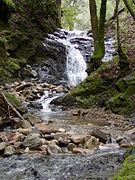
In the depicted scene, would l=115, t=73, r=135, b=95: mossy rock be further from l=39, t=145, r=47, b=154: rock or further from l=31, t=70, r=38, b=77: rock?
l=31, t=70, r=38, b=77: rock

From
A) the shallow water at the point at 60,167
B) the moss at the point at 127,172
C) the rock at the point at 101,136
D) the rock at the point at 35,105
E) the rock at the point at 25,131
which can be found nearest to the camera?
the moss at the point at 127,172

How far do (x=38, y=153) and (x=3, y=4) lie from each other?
12.9 metres

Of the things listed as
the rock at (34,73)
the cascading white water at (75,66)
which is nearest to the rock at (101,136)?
the rock at (34,73)

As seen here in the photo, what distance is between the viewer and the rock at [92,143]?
6.42 m

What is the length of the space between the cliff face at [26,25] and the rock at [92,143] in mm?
10470

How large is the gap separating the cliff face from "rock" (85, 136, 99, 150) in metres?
10.5

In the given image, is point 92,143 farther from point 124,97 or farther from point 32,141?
point 124,97

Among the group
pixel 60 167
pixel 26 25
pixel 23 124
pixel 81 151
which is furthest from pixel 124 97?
pixel 26 25

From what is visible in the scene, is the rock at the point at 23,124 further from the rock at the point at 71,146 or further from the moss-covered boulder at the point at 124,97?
the moss-covered boulder at the point at 124,97

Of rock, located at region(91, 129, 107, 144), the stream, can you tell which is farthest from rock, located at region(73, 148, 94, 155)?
rock, located at region(91, 129, 107, 144)

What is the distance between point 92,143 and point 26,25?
48.4ft

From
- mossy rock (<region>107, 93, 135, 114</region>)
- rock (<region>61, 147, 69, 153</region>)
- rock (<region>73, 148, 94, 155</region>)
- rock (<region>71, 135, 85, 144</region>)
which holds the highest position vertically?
mossy rock (<region>107, 93, 135, 114</region>)

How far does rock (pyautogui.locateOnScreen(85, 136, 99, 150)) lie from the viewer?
21.1 ft

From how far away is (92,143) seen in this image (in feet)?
21.6
